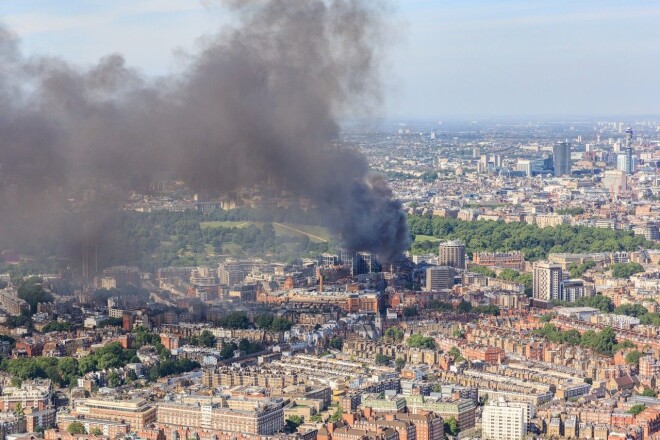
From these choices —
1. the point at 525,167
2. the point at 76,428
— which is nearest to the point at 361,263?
the point at 76,428

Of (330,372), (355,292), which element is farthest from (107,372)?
(355,292)

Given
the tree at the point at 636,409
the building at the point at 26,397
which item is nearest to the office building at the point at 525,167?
the tree at the point at 636,409

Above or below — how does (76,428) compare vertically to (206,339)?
below

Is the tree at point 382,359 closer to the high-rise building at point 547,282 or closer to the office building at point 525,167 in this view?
the high-rise building at point 547,282

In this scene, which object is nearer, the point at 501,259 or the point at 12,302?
the point at 12,302

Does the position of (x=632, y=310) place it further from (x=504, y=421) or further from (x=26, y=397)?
(x=26, y=397)

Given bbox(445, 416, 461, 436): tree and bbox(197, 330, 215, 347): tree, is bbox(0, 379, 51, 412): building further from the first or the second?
bbox(445, 416, 461, 436): tree
